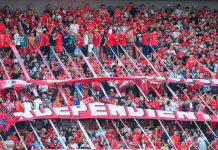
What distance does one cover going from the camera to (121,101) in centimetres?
4306

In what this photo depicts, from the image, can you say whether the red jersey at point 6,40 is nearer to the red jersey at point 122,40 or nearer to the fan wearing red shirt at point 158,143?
the red jersey at point 122,40

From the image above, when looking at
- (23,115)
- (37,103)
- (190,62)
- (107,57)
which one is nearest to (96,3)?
(107,57)

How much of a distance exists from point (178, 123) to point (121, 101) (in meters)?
2.41

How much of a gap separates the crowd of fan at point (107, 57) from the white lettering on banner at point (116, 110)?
0.26 metres

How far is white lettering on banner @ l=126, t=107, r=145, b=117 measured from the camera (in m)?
42.7

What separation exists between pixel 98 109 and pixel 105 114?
1.07ft

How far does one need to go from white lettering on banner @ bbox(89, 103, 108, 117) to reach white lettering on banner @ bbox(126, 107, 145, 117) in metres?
0.96

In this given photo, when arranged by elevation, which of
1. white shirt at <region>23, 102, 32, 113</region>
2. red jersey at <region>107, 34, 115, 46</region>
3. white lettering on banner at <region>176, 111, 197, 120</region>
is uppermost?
red jersey at <region>107, 34, 115, 46</region>

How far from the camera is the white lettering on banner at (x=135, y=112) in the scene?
140 feet

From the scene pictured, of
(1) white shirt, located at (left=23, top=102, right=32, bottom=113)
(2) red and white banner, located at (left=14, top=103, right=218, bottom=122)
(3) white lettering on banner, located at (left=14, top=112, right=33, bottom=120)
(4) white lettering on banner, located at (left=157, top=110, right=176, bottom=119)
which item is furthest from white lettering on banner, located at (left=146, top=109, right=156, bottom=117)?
(3) white lettering on banner, located at (left=14, top=112, right=33, bottom=120)

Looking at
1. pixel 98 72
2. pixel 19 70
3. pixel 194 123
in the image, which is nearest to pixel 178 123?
pixel 194 123

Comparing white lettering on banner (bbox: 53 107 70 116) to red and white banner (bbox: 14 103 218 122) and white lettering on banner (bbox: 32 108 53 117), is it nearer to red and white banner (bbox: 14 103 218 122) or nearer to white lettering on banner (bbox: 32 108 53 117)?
red and white banner (bbox: 14 103 218 122)

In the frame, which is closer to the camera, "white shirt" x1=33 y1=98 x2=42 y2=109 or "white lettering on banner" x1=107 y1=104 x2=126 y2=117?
"white shirt" x1=33 y1=98 x2=42 y2=109

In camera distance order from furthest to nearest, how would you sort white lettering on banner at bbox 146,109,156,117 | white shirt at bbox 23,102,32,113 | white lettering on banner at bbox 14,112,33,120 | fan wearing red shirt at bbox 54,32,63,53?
1. fan wearing red shirt at bbox 54,32,63,53
2. white lettering on banner at bbox 146,109,156,117
3. white shirt at bbox 23,102,32,113
4. white lettering on banner at bbox 14,112,33,120
